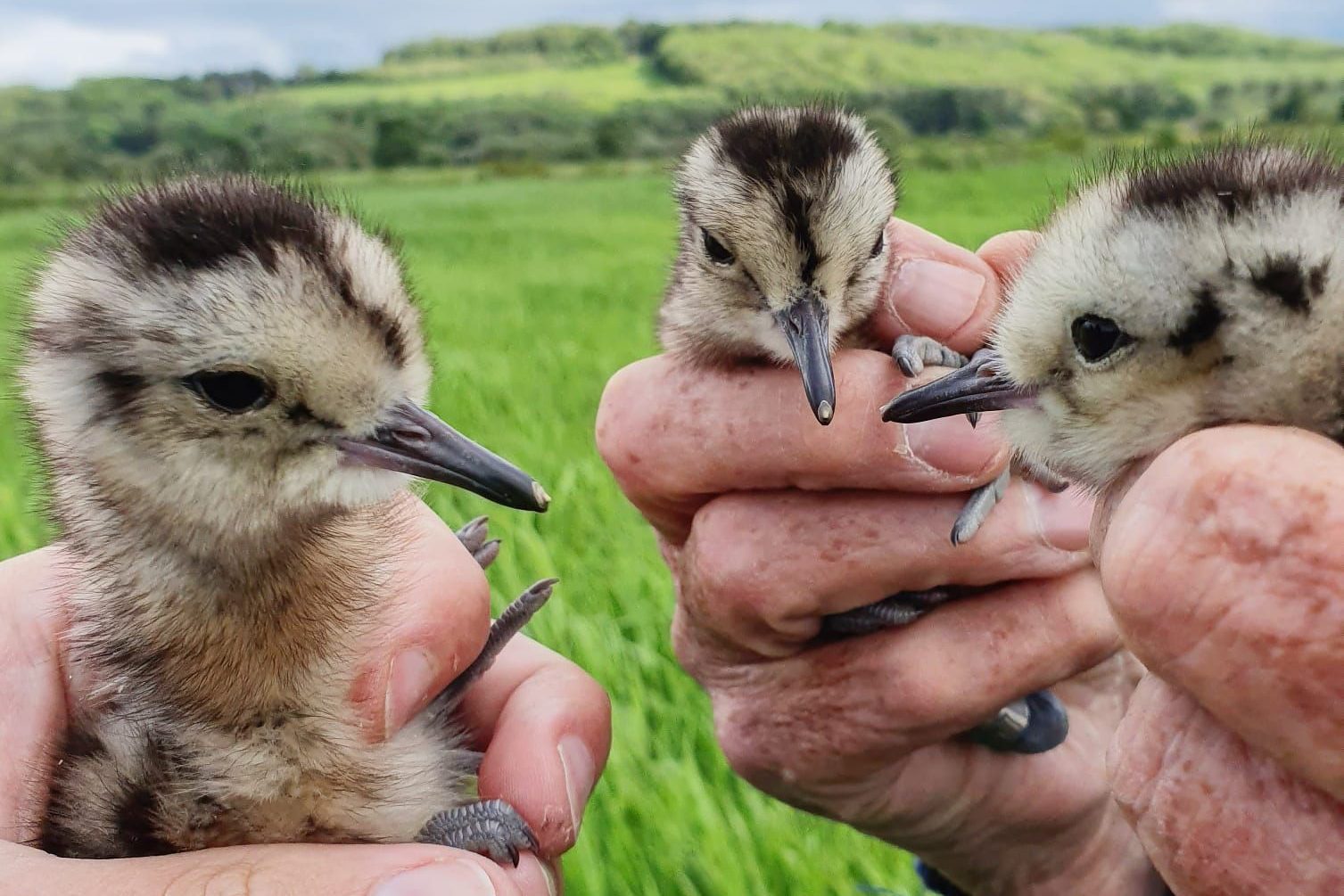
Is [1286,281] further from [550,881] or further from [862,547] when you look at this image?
[550,881]

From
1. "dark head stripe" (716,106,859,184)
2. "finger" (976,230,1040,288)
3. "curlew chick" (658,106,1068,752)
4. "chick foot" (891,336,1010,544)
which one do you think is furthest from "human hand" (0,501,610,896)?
"finger" (976,230,1040,288)

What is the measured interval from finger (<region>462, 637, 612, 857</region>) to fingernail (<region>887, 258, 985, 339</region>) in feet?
2.50

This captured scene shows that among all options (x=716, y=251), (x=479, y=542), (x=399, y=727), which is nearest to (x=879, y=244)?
(x=716, y=251)

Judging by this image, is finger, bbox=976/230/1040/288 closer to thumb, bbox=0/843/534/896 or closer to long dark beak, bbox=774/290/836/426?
long dark beak, bbox=774/290/836/426

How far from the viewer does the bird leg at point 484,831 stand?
56.3 inches

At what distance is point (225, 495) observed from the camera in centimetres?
139

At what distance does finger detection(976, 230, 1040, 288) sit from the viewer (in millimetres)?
1735

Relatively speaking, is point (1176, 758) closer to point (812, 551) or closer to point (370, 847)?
point (812, 551)

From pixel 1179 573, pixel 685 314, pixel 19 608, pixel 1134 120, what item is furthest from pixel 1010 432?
pixel 1134 120

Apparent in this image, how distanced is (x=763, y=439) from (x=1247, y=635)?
73 cm

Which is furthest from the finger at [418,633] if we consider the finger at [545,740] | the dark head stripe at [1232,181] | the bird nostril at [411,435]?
the dark head stripe at [1232,181]

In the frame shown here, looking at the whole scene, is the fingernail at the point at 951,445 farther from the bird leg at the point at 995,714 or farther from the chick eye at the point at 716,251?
the chick eye at the point at 716,251

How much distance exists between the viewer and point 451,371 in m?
5.70

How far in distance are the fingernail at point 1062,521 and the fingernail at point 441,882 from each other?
898mm
